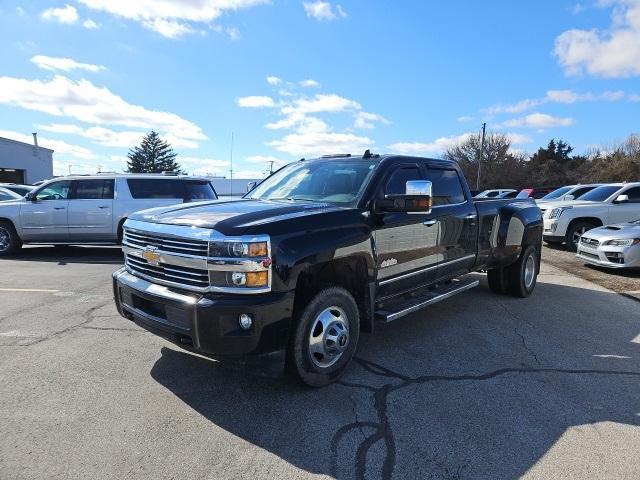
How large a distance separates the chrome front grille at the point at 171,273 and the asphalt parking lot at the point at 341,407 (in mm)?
884

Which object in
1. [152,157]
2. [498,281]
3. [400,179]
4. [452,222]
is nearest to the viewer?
[400,179]

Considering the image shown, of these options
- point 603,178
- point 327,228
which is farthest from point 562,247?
point 603,178

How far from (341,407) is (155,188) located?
865 centimetres

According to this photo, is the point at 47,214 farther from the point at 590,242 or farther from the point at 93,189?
the point at 590,242

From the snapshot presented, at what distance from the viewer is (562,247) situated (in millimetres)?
13906

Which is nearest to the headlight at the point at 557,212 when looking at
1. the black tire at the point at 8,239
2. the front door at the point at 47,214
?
the front door at the point at 47,214

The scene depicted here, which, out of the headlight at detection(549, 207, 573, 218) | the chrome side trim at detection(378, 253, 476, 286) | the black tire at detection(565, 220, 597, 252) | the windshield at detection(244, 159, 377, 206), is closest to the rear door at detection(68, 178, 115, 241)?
the windshield at detection(244, 159, 377, 206)

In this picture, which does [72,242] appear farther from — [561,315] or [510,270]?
[561,315]

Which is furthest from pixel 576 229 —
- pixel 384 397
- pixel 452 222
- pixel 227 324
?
pixel 227 324

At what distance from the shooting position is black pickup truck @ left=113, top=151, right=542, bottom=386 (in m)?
3.21

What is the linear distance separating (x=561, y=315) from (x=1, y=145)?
44828 mm

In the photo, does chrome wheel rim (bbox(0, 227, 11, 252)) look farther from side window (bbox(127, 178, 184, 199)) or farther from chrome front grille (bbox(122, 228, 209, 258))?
chrome front grille (bbox(122, 228, 209, 258))

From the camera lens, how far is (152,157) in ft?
259

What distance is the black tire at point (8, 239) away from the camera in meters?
10.7
